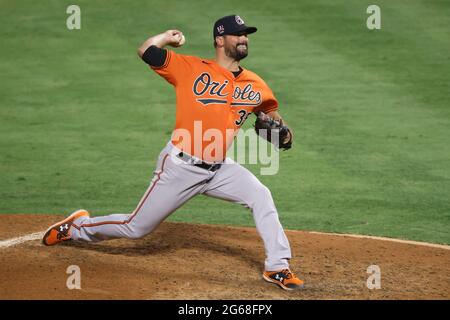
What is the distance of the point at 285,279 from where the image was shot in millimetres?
6578

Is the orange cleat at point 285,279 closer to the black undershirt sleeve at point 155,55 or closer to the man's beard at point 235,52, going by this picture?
the man's beard at point 235,52

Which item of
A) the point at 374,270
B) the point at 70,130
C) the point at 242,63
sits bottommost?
the point at 374,270

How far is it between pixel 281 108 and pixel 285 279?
5640 millimetres

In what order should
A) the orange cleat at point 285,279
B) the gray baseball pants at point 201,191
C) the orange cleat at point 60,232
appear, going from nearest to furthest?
the orange cleat at point 285,279 → the gray baseball pants at point 201,191 → the orange cleat at point 60,232

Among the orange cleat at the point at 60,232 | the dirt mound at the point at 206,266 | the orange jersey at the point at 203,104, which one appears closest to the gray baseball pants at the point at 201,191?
the orange jersey at the point at 203,104

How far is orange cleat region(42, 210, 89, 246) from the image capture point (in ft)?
24.0

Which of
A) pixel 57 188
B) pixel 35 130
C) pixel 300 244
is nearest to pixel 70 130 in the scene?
pixel 35 130

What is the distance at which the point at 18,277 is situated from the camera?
649 centimetres

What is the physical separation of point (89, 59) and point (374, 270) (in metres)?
7.68

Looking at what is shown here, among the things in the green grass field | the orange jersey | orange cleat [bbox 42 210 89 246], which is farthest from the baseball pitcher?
the green grass field

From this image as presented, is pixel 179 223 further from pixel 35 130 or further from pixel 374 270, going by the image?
pixel 35 130

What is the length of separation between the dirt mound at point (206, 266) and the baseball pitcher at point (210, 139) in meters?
0.30

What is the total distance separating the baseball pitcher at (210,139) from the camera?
21.8 ft

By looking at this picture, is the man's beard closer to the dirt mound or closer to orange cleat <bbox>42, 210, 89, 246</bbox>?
A: the dirt mound
